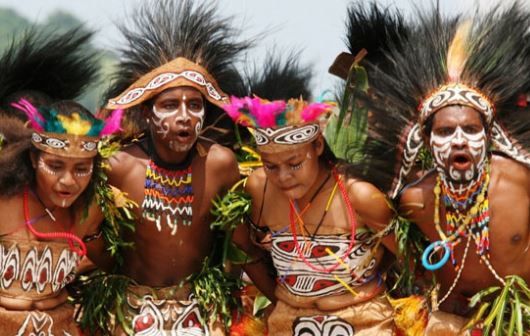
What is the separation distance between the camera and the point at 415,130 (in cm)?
488

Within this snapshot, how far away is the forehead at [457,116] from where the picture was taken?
4.61 meters

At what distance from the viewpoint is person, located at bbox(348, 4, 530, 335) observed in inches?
183

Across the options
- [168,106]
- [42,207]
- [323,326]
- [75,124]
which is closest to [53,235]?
[42,207]

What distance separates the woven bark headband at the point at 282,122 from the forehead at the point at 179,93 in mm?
353

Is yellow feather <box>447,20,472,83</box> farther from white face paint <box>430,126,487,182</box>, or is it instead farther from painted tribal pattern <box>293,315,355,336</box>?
painted tribal pattern <box>293,315,355,336</box>

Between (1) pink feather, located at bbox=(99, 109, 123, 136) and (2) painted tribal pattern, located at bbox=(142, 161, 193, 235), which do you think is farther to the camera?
Result: (2) painted tribal pattern, located at bbox=(142, 161, 193, 235)

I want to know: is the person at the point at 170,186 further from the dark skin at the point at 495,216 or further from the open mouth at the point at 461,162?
the open mouth at the point at 461,162

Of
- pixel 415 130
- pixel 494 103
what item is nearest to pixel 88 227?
pixel 415 130

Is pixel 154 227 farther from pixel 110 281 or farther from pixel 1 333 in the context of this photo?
pixel 1 333

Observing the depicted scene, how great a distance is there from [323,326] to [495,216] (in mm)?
942

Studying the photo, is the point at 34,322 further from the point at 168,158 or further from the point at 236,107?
the point at 236,107

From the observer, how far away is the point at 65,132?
16.1ft

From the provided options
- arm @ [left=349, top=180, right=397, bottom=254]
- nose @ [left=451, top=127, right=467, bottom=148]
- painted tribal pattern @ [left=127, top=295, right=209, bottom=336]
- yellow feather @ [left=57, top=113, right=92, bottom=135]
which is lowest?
painted tribal pattern @ [left=127, top=295, right=209, bottom=336]

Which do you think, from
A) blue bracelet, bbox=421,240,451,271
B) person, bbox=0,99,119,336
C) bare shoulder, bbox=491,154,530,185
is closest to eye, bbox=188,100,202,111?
person, bbox=0,99,119,336
